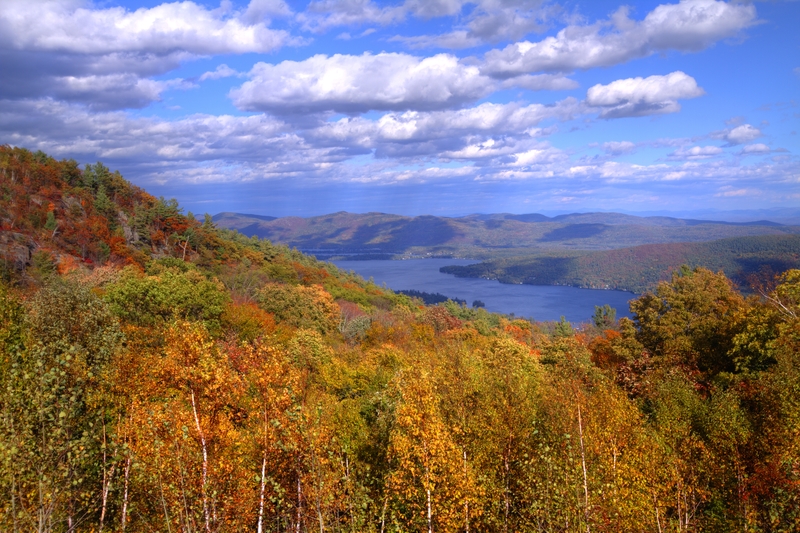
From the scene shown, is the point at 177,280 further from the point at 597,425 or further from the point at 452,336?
the point at 597,425

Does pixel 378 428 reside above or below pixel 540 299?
above

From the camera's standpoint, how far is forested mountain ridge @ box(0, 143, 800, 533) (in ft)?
32.5

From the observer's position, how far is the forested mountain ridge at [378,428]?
390 inches

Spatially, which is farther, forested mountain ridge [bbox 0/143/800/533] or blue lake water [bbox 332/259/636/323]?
blue lake water [bbox 332/259/636/323]

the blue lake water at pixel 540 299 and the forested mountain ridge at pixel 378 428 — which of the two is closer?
the forested mountain ridge at pixel 378 428

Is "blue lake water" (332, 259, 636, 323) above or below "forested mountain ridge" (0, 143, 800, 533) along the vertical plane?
below

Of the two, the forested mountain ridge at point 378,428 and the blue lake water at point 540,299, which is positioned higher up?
the forested mountain ridge at point 378,428

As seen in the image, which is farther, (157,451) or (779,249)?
(779,249)

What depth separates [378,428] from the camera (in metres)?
20.3

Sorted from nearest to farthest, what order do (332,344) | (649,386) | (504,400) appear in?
(504,400)
(649,386)
(332,344)

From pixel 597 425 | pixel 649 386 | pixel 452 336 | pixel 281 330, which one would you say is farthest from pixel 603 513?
pixel 452 336

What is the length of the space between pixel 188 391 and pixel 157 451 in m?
1.70

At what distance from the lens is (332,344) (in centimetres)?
4378

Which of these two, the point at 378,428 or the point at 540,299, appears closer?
the point at 378,428
